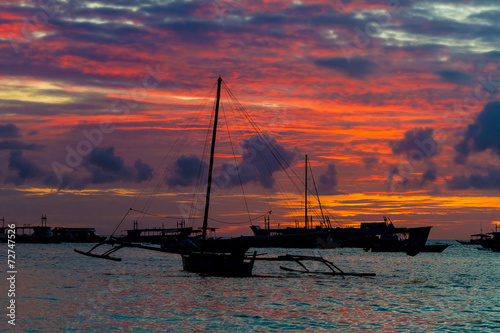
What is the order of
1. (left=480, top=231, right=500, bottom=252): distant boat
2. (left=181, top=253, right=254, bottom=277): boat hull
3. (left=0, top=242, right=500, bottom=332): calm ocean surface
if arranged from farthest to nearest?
(left=480, top=231, right=500, bottom=252): distant boat < (left=181, top=253, right=254, bottom=277): boat hull < (left=0, top=242, right=500, bottom=332): calm ocean surface

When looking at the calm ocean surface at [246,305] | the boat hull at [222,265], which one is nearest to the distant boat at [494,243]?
the calm ocean surface at [246,305]

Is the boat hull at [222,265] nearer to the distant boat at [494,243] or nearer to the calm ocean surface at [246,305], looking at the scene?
the calm ocean surface at [246,305]

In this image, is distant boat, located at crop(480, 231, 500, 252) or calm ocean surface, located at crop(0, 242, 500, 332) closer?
calm ocean surface, located at crop(0, 242, 500, 332)

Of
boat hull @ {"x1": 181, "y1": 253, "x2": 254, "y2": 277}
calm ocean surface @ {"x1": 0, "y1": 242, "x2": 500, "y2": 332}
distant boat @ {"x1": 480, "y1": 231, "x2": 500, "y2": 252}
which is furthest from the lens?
distant boat @ {"x1": 480, "y1": 231, "x2": 500, "y2": 252}

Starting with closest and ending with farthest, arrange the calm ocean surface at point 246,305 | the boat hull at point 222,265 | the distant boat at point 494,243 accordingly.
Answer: the calm ocean surface at point 246,305 < the boat hull at point 222,265 < the distant boat at point 494,243

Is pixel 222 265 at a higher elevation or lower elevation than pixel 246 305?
higher

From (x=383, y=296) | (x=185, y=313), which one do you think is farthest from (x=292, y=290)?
(x=185, y=313)

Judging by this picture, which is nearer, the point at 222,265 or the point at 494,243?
the point at 222,265

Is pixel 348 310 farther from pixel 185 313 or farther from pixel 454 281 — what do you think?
pixel 454 281

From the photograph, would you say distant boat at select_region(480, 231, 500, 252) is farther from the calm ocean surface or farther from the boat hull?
the boat hull

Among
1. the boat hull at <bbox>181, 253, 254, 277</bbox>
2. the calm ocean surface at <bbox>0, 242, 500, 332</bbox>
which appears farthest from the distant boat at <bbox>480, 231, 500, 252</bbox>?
the boat hull at <bbox>181, 253, 254, 277</bbox>

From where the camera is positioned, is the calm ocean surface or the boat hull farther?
the boat hull

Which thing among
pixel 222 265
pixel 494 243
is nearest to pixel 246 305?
pixel 222 265

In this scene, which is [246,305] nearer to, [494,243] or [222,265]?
[222,265]
